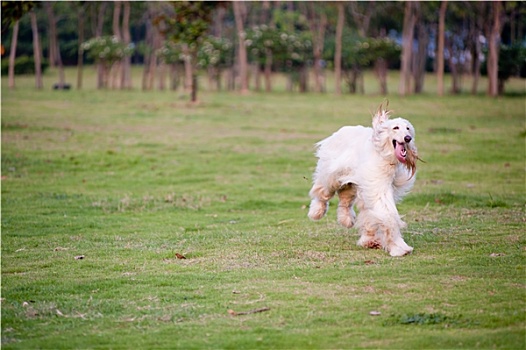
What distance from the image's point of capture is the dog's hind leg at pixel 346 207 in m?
11.0

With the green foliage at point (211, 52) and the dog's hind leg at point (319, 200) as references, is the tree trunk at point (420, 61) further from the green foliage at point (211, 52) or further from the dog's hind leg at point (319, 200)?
the dog's hind leg at point (319, 200)

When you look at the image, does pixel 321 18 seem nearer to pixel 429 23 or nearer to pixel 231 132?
pixel 429 23

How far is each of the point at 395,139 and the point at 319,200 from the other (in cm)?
166

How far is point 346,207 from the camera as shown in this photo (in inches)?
439

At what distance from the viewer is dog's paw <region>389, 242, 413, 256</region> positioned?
973 cm

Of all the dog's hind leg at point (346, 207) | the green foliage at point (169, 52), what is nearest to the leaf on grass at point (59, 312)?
the dog's hind leg at point (346, 207)

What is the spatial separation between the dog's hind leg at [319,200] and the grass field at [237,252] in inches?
14.8

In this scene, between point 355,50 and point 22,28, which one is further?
point 22,28

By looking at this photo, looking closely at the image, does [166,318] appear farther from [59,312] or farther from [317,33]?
[317,33]

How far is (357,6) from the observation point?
5788 cm

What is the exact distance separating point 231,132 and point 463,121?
9.05m

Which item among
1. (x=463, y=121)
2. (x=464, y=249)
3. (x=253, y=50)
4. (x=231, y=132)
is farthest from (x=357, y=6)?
(x=464, y=249)

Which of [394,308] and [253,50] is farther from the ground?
[253,50]

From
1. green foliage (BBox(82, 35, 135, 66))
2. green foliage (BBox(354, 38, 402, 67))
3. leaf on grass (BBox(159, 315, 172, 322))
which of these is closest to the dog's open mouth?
leaf on grass (BBox(159, 315, 172, 322))
